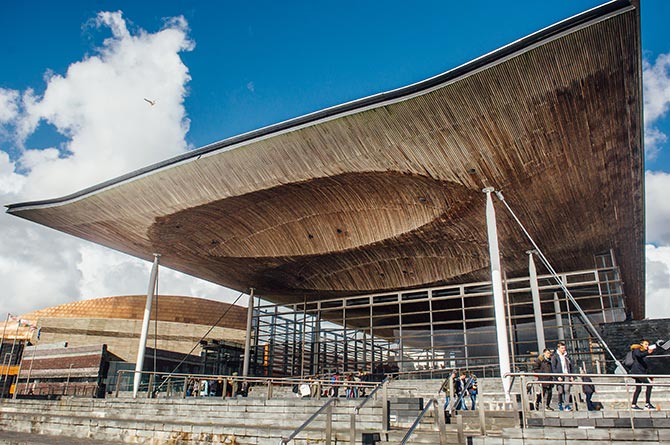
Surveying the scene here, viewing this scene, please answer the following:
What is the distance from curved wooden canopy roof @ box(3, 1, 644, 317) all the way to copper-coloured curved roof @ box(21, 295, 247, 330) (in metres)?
22.7

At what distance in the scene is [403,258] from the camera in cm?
2311

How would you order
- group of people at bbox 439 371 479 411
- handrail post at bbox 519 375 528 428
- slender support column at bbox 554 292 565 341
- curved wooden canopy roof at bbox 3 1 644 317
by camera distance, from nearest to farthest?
handrail post at bbox 519 375 528 428 < group of people at bbox 439 371 479 411 < curved wooden canopy roof at bbox 3 1 644 317 < slender support column at bbox 554 292 565 341

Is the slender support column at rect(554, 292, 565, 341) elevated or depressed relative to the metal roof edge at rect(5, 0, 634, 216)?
depressed

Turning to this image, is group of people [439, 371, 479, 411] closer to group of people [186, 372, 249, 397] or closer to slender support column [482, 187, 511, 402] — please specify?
slender support column [482, 187, 511, 402]

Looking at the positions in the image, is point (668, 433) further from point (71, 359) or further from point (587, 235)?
point (71, 359)

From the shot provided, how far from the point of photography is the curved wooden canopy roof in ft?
39.6

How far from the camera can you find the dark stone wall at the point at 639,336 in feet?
53.5

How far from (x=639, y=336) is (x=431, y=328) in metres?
8.43

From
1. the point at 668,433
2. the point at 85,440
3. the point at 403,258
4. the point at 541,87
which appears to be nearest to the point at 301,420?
the point at 85,440

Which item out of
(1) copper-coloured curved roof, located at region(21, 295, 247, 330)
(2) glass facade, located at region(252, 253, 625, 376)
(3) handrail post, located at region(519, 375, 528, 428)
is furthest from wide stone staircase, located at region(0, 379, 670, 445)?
(1) copper-coloured curved roof, located at region(21, 295, 247, 330)

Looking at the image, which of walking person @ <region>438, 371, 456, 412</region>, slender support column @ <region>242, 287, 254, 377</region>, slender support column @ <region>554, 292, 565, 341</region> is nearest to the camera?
walking person @ <region>438, 371, 456, 412</region>

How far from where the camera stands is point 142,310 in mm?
47500

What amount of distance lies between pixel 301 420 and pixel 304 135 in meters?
7.81

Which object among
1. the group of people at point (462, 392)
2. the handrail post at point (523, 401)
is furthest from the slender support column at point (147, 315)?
the handrail post at point (523, 401)
